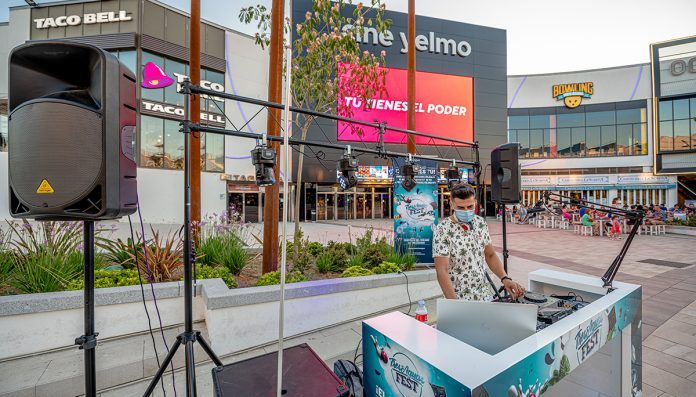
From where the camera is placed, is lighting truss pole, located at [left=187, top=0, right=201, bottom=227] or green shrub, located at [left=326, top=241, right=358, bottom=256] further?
green shrub, located at [left=326, top=241, right=358, bottom=256]

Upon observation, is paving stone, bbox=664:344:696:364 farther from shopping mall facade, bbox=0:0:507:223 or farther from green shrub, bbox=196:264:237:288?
shopping mall facade, bbox=0:0:507:223

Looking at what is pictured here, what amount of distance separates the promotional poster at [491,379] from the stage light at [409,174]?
3.99 meters

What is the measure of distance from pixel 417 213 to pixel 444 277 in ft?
12.2

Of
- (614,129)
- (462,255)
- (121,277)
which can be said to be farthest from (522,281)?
(614,129)

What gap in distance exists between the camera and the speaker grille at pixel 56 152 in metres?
1.52

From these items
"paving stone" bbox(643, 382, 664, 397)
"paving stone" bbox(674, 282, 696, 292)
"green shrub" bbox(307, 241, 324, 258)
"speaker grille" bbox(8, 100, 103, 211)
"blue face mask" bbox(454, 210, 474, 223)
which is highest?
"speaker grille" bbox(8, 100, 103, 211)

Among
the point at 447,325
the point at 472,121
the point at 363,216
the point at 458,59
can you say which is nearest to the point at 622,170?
the point at 472,121

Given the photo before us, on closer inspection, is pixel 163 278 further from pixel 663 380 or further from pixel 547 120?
pixel 547 120

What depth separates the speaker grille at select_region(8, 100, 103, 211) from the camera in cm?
152

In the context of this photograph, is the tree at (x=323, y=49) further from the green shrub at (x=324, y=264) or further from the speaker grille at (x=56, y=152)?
the speaker grille at (x=56, y=152)

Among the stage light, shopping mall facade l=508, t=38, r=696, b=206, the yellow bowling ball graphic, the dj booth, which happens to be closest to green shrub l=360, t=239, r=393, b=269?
the stage light

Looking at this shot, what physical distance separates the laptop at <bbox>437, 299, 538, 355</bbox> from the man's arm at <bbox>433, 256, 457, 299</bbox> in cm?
99

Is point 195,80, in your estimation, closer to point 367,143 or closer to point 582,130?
point 367,143

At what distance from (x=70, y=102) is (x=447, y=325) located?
2.22m
